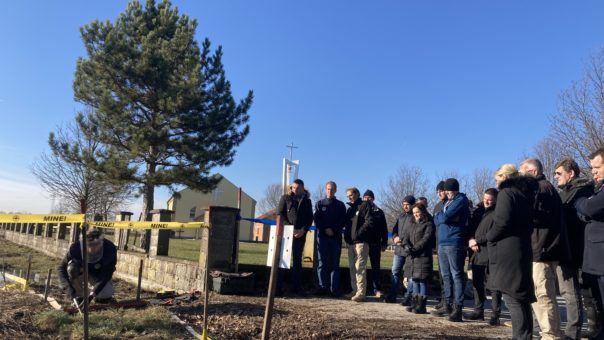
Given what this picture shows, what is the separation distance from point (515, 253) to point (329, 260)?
13.8 ft

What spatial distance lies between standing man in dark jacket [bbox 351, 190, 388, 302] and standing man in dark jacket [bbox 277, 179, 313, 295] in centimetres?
84

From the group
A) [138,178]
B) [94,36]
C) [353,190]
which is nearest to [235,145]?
[138,178]

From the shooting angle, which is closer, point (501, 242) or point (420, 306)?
point (501, 242)

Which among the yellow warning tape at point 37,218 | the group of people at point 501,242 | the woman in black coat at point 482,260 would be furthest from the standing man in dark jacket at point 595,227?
the yellow warning tape at point 37,218

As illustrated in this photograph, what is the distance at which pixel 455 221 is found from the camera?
6.40 meters

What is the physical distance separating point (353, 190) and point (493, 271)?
13.2 ft

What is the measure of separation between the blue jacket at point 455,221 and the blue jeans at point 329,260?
6.87 feet

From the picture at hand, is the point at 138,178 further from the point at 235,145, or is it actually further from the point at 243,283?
the point at 243,283

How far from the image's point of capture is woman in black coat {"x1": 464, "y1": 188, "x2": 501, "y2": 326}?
5536mm

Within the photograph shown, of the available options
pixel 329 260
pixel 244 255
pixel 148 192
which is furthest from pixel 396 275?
pixel 148 192

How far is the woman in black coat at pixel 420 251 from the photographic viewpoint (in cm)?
680

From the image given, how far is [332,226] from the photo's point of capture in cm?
812

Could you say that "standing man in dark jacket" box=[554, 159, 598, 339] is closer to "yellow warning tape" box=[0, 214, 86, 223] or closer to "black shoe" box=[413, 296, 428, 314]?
"black shoe" box=[413, 296, 428, 314]

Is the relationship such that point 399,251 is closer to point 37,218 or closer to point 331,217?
point 331,217
